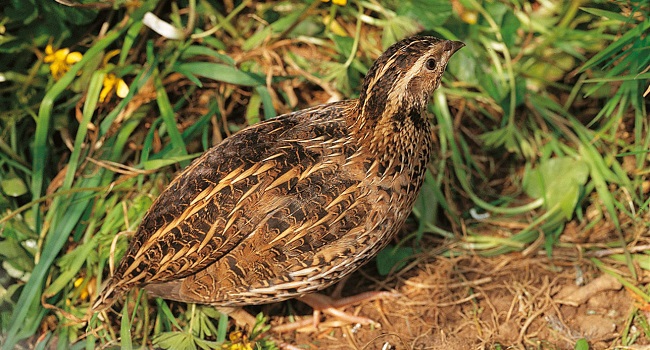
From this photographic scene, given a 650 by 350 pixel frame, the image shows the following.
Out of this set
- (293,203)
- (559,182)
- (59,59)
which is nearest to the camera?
(293,203)

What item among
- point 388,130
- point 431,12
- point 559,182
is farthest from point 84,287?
point 559,182

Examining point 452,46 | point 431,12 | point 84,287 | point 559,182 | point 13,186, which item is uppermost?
point 452,46

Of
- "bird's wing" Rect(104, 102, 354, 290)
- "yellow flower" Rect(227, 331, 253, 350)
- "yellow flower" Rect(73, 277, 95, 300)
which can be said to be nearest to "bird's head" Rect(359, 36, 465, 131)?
"bird's wing" Rect(104, 102, 354, 290)

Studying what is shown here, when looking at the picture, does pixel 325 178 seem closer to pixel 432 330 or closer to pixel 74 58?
pixel 432 330

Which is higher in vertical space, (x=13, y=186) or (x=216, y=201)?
(x=216, y=201)

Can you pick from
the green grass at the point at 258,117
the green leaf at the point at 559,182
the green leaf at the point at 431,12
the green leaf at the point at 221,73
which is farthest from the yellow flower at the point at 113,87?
the green leaf at the point at 559,182

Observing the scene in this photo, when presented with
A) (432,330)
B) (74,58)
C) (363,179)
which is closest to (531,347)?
(432,330)

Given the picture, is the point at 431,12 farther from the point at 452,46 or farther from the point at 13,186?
the point at 13,186
